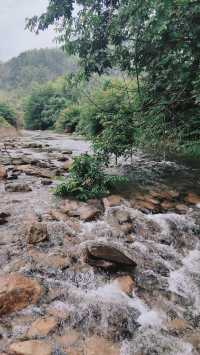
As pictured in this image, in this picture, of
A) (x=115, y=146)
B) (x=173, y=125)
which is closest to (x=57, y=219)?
(x=115, y=146)

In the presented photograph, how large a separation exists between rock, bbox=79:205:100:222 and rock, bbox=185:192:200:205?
6.61 ft

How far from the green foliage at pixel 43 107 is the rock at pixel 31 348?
33.7m

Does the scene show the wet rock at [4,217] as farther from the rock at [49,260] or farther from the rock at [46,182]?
the rock at [46,182]

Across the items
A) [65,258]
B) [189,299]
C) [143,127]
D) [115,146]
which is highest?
[143,127]

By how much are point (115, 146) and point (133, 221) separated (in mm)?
2471

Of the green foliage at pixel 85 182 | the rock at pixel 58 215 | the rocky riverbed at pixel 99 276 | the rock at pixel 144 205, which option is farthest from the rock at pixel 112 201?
the rock at pixel 58 215

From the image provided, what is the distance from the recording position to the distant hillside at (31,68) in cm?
11850

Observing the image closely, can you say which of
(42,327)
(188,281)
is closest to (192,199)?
(188,281)

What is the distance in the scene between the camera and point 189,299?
292cm

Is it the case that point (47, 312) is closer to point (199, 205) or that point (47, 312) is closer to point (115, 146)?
point (199, 205)

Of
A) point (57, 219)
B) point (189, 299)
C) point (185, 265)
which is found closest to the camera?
point (189, 299)

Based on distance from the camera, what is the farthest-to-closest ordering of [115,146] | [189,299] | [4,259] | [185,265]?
1. [115,146]
2. [185,265]
3. [4,259]
4. [189,299]

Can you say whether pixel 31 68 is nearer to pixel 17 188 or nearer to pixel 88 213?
pixel 17 188

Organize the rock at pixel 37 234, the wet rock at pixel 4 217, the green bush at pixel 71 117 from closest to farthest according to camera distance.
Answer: the rock at pixel 37 234, the wet rock at pixel 4 217, the green bush at pixel 71 117
